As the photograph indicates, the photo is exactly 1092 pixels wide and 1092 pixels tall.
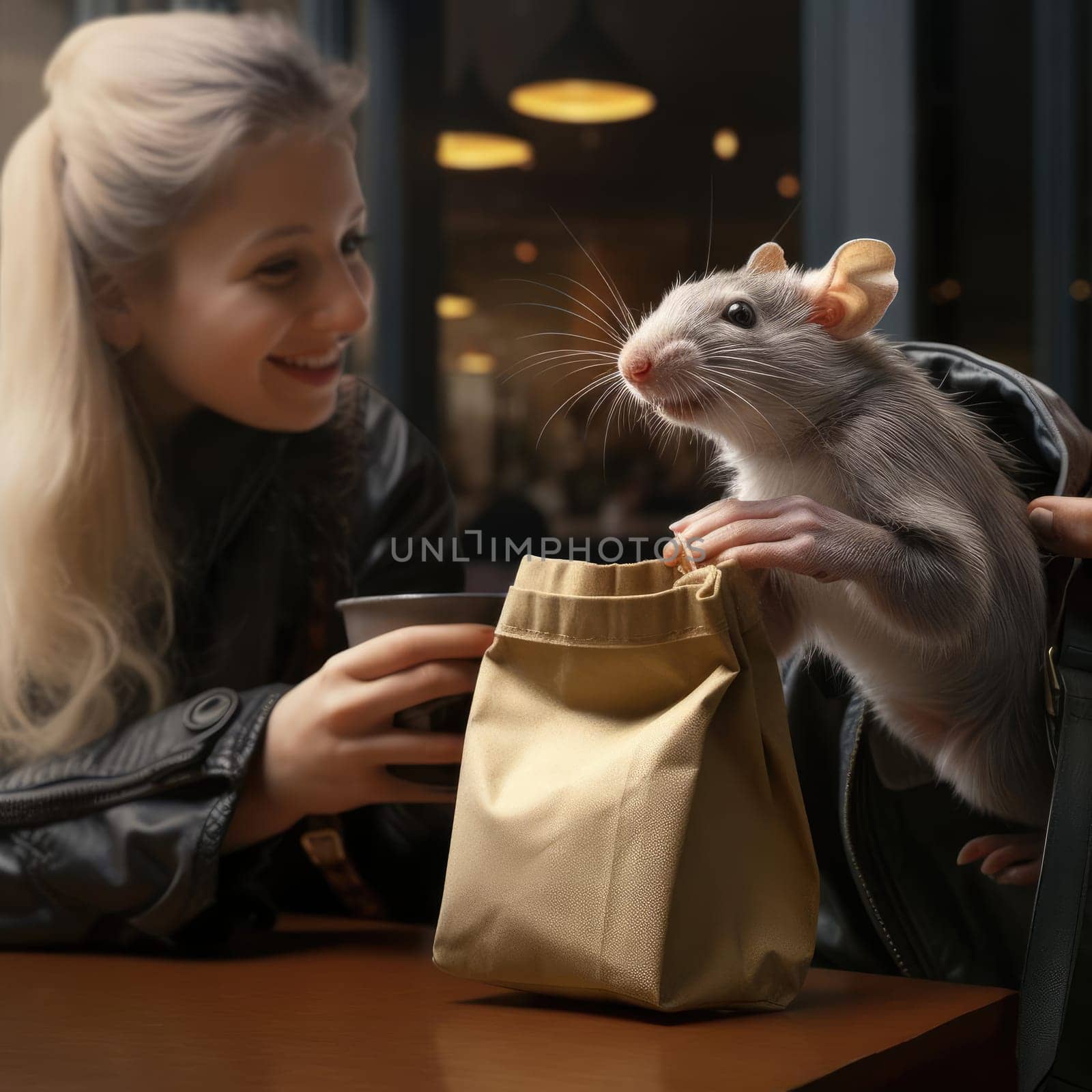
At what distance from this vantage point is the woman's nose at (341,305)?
1.29m

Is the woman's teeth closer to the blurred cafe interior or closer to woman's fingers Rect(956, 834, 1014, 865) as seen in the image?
the blurred cafe interior

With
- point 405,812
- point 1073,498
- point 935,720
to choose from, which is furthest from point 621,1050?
point 405,812

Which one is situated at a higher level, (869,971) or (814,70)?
(814,70)

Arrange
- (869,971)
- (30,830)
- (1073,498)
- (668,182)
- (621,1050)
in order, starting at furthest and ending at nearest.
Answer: (668,182)
(30,830)
(869,971)
(1073,498)
(621,1050)

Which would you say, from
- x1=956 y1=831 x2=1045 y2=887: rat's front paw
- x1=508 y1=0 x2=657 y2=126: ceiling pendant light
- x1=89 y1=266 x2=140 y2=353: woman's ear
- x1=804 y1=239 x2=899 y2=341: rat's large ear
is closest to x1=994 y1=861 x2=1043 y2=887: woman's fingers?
x1=956 y1=831 x2=1045 y2=887: rat's front paw

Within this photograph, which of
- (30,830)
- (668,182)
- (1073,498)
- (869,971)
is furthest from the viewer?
(668,182)

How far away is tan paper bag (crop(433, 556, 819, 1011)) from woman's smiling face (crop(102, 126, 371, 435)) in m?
0.62

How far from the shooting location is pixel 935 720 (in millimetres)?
858

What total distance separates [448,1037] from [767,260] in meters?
0.55

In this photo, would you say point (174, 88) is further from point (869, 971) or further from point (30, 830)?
point (869, 971)

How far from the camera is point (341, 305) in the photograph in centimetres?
130

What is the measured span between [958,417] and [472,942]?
1.55ft

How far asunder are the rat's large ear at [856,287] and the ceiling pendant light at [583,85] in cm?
50

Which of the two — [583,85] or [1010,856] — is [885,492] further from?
[583,85]
